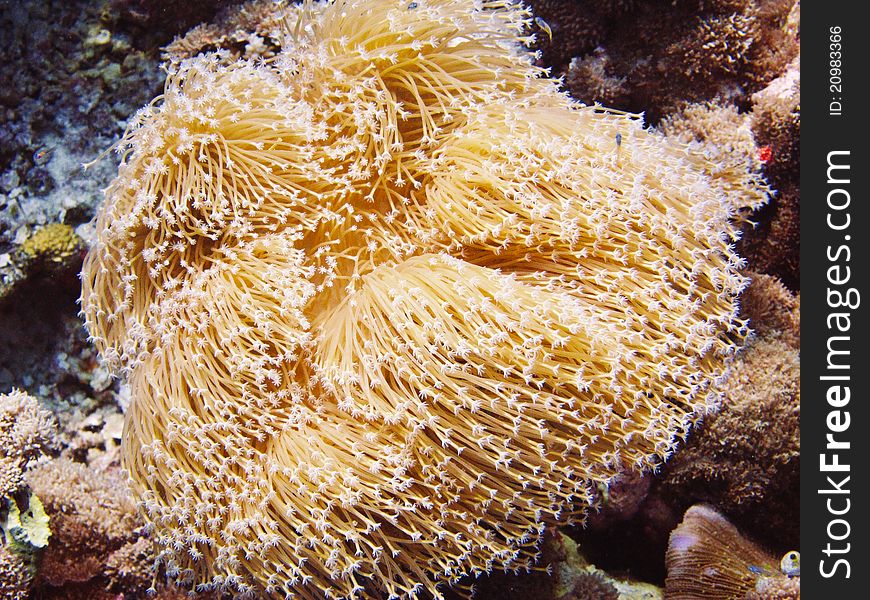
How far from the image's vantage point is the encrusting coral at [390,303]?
2270 millimetres

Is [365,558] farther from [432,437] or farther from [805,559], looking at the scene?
[805,559]

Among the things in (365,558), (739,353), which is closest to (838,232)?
(739,353)

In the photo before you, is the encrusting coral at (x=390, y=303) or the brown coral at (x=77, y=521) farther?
the brown coral at (x=77, y=521)

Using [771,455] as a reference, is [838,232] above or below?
above

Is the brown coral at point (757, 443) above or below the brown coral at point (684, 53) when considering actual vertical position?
below

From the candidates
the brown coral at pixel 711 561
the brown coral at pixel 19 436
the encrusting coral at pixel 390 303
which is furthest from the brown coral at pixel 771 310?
the brown coral at pixel 19 436

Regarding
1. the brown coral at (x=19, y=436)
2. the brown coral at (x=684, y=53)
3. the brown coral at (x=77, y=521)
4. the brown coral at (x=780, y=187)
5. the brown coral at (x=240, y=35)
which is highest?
the brown coral at (x=240, y=35)

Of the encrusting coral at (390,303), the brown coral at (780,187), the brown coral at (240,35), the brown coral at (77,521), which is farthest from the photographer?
the brown coral at (240,35)

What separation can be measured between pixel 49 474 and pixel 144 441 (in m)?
0.86

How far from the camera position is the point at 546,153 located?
245cm

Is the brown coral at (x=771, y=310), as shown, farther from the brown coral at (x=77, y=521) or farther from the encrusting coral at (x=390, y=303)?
the brown coral at (x=77, y=521)

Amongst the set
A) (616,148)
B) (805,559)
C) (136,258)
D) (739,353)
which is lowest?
(805,559)

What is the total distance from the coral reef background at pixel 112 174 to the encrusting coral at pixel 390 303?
44 centimetres

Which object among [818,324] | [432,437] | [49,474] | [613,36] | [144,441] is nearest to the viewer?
[432,437]
